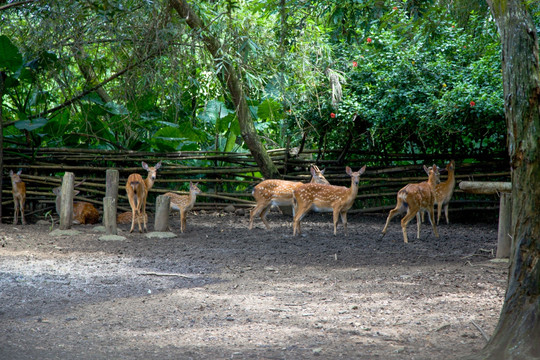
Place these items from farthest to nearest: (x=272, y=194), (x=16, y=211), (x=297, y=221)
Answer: (x=16, y=211) → (x=272, y=194) → (x=297, y=221)

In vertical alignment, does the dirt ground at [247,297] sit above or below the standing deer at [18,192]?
below

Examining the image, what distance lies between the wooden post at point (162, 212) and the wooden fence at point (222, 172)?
2465 mm

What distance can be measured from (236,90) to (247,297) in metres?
5.20

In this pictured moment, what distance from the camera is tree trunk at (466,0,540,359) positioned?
308 cm

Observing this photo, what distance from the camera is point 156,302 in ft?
15.3

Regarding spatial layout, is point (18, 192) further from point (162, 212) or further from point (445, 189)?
point (445, 189)

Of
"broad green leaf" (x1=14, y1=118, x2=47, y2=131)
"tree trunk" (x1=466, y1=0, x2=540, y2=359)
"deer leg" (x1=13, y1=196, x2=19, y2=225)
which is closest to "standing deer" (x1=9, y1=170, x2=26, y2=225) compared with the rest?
"deer leg" (x1=13, y1=196, x2=19, y2=225)

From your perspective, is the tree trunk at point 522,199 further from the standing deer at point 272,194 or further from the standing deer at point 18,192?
the standing deer at point 18,192

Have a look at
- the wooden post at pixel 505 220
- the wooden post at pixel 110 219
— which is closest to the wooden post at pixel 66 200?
the wooden post at pixel 110 219

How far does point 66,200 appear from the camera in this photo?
795 centimetres

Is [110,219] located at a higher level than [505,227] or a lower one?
lower

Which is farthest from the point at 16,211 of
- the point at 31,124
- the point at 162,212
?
the point at 162,212

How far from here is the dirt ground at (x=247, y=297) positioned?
11.9ft

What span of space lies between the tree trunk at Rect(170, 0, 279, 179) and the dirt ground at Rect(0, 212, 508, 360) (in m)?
2.42
